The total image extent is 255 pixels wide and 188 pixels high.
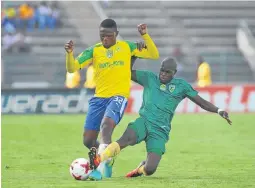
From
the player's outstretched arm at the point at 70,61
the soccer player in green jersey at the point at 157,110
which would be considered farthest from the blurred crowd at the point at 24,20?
the soccer player in green jersey at the point at 157,110

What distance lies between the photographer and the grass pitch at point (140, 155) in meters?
11.8

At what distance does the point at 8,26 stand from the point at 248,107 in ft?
41.5

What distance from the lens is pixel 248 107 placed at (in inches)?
1210

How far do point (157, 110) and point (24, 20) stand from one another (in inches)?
1077

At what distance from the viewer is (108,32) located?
12719 mm

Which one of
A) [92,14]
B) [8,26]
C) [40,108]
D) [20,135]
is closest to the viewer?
[20,135]

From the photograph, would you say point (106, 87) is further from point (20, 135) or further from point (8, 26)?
point (8, 26)

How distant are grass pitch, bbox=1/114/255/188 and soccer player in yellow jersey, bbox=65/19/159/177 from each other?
943mm

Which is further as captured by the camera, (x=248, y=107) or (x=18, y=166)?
(x=248, y=107)

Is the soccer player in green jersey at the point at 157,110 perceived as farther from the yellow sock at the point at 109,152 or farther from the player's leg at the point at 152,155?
the yellow sock at the point at 109,152

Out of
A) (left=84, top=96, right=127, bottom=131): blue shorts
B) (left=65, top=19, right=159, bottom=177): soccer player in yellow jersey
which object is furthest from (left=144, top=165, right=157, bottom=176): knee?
(left=65, top=19, right=159, bottom=177): soccer player in yellow jersey

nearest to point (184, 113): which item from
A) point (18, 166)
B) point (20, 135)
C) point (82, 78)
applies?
point (82, 78)

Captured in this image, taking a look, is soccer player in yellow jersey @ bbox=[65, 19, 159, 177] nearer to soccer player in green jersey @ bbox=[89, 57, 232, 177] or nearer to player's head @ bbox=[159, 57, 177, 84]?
soccer player in green jersey @ bbox=[89, 57, 232, 177]

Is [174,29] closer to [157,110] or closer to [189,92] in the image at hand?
[189,92]
